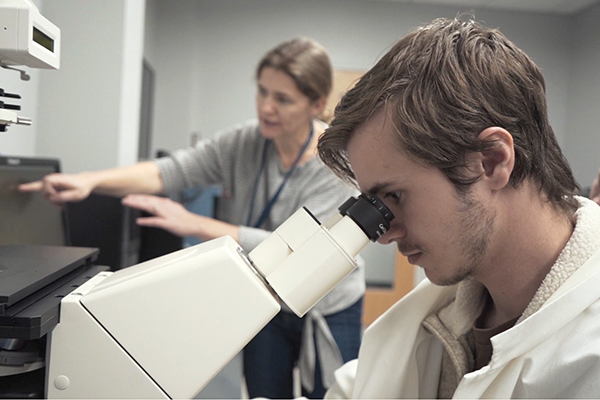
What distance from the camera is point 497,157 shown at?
2.56 ft

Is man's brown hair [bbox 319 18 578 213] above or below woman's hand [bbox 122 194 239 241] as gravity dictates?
above

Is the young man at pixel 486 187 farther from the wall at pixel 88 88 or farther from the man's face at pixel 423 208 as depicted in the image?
the wall at pixel 88 88

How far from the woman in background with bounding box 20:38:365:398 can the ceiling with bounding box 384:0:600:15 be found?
183cm

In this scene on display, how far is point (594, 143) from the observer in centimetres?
189

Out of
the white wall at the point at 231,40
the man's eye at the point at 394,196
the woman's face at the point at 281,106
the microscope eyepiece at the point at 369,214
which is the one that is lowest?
the microscope eyepiece at the point at 369,214

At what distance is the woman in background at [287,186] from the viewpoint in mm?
1491

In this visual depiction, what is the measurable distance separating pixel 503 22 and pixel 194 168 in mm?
3498

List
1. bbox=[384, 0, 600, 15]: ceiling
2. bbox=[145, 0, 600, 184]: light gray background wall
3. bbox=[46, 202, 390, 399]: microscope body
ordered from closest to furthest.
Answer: bbox=[46, 202, 390, 399]: microscope body < bbox=[384, 0, 600, 15]: ceiling < bbox=[145, 0, 600, 184]: light gray background wall

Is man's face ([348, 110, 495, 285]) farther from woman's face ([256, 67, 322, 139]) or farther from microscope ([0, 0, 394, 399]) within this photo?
woman's face ([256, 67, 322, 139])

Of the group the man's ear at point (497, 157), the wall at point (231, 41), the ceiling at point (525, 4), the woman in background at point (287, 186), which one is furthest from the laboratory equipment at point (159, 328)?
the wall at point (231, 41)

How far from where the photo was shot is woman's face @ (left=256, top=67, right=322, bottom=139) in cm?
152

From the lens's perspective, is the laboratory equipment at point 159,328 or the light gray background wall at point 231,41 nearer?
the laboratory equipment at point 159,328

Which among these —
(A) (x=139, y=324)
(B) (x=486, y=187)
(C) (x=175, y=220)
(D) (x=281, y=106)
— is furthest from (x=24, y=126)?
(B) (x=486, y=187)

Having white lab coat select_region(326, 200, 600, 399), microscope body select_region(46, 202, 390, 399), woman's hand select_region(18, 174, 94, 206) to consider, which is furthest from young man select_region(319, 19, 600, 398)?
woman's hand select_region(18, 174, 94, 206)
